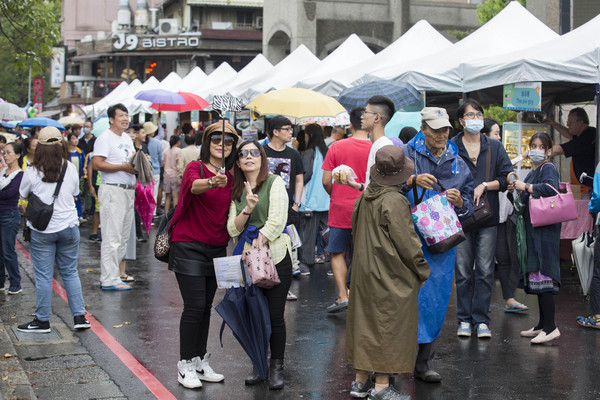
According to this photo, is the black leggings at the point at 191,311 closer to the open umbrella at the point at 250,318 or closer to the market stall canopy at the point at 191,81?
the open umbrella at the point at 250,318

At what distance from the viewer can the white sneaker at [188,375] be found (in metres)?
5.85

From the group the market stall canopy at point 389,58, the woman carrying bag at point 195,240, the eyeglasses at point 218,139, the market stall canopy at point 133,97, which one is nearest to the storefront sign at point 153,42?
the market stall canopy at point 133,97

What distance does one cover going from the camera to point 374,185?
5.51m

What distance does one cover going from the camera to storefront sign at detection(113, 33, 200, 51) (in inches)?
1982

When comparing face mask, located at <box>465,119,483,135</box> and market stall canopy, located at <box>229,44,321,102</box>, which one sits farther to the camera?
market stall canopy, located at <box>229,44,321,102</box>

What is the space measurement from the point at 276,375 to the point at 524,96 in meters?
6.18

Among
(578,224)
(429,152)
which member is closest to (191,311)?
(429,152)

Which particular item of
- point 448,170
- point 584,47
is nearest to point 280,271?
point 448,170

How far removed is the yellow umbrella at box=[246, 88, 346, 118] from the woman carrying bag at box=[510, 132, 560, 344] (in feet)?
15.0

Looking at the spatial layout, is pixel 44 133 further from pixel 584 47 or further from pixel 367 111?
pixel 584 47

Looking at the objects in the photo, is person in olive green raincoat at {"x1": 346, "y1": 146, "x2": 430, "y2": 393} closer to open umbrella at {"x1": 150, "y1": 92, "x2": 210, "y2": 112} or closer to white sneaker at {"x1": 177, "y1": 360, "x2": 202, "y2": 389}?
white sneaker at {"x1": 177, "y1": 360, "x2": 202, "y2": 389}

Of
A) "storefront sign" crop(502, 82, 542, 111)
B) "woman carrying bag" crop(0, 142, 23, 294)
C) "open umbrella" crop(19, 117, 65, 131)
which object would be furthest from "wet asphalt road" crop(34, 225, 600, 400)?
"open umbrella" crop(19, 117, 65, 131)

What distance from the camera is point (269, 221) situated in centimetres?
583

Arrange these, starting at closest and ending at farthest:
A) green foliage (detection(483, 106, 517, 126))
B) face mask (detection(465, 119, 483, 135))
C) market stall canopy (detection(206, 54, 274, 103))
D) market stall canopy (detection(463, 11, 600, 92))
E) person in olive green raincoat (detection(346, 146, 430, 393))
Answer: person in olive green raincoat (detection(346, 146, 430, 393)) < face mask (detection(465, 119, 483, 135)) < market stall canopy (detection(463, 11, 600, 92)) < green foliage (detection(483, 106, 517, 126)) < market stall canopy (detection(206, 54, 274, 103))
